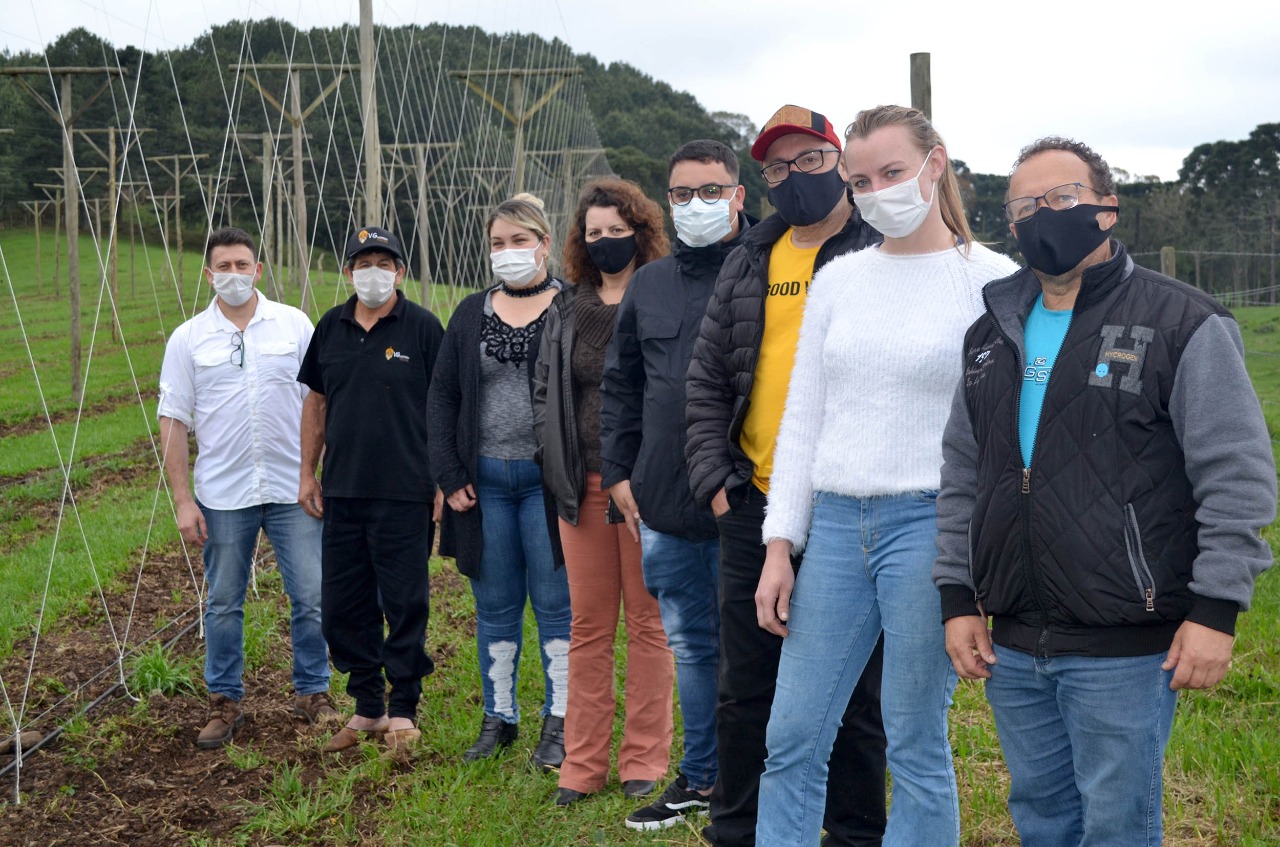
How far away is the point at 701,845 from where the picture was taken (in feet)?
10.6

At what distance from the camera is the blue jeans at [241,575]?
14.4ft

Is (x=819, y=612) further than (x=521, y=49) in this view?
No

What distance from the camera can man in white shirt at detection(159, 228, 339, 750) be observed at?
436 centimetres

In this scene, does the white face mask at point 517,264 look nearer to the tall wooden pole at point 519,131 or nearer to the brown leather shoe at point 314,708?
the brown leather shoe at point 314,708

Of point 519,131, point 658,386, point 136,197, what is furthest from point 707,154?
point 519,131

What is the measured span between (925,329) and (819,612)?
0.61 m

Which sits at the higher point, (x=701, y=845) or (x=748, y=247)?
(x=748, y=247)

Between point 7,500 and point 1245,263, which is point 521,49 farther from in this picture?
point 7,500

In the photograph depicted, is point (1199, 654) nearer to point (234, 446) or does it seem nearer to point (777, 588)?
point (777, 588)

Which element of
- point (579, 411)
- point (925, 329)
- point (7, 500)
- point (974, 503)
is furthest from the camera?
point (7, 500)

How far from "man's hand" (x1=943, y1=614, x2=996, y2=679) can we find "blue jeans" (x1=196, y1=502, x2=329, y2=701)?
9.26 ft

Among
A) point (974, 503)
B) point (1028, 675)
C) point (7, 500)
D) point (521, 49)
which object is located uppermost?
point (521, 49)

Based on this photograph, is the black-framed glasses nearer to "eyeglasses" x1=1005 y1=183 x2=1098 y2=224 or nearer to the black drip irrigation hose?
"eyeglasses" x1=1005 y1=183 x2=1098 y2=224

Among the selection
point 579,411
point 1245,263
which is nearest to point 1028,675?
point 579,411
